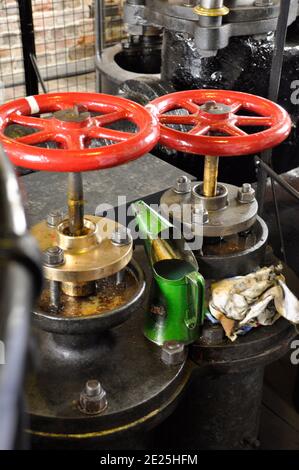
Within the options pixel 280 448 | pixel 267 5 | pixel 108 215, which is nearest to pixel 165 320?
pixel 108 215

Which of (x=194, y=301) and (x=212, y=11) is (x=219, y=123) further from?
(x=212, y=11)

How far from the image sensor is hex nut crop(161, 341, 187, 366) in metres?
1.21

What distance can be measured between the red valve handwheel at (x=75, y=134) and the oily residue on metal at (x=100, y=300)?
0.30 m

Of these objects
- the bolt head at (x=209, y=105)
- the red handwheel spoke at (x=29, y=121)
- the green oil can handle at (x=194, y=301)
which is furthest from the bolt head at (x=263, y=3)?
the green oil can handle at (x=194, y=301)

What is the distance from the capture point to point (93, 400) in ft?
3.60

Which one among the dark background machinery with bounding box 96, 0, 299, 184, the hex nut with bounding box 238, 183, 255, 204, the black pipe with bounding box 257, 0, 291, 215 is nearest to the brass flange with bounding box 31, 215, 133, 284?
the hex nut with bounding box 238, 183, 255, 204

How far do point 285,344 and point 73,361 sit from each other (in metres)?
0.49

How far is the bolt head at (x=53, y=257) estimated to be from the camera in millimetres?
1146

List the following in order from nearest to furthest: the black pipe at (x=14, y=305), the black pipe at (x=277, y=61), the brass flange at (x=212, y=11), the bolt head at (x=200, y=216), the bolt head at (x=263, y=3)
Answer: the black pipe at (x=14, y=305), the bolt head at (x=200, y=216), the black pipe at (x=277, y=61), the brass flange at (x=212, y=11), the bolt head at (x=263, y=3)

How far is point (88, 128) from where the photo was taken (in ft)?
3.93

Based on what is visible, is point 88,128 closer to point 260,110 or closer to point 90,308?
point 90,308

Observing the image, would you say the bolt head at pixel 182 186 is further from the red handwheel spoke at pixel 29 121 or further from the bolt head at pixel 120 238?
the red handwheel spoke at pixel 29 121

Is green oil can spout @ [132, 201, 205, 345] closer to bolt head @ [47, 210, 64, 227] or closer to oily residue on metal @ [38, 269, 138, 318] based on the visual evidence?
oily residue on metal @ [38, 269, 138, 318]

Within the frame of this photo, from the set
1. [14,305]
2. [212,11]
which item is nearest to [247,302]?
[212,11]
